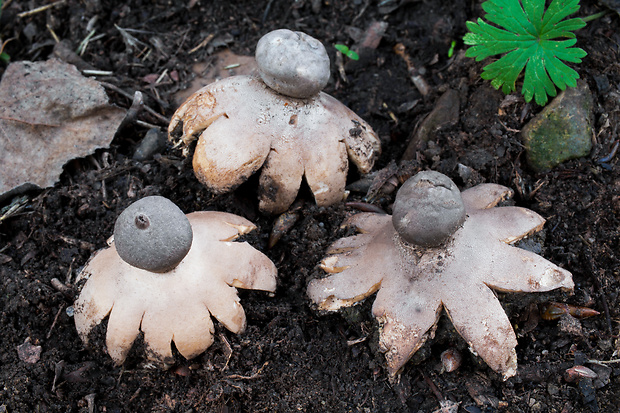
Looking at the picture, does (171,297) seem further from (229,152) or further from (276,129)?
(276,129)

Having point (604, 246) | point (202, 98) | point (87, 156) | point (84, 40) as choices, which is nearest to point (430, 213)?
point (604, 246)

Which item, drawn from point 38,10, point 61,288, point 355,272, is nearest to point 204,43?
point 38,10

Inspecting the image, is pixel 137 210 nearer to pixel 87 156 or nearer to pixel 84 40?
pixel 87 156

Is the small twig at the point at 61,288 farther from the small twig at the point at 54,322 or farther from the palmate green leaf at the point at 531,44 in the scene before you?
the palmate green leaf at the point at 531,44

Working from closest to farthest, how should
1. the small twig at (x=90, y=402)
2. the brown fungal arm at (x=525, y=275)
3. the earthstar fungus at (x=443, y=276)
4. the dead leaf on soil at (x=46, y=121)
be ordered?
the earthstar fungus at (x=443, y=276) < the brown fungal arm at (x=525, y=275) < the small twig at (x=90, y=402) < the dead leaf on soil at (x=46, y=121)

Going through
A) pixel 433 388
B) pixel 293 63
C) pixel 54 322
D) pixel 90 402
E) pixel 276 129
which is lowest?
pixel 90 402

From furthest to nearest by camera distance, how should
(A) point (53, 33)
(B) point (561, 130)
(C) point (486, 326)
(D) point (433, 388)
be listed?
1. (A) point (53, 33)
2. (B) point (561, 130)
3. (D) point (433, 388)
4. (C) point (486, 326)

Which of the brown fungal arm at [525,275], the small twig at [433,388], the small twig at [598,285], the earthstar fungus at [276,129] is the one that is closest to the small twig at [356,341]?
the small twig at [433,388]
